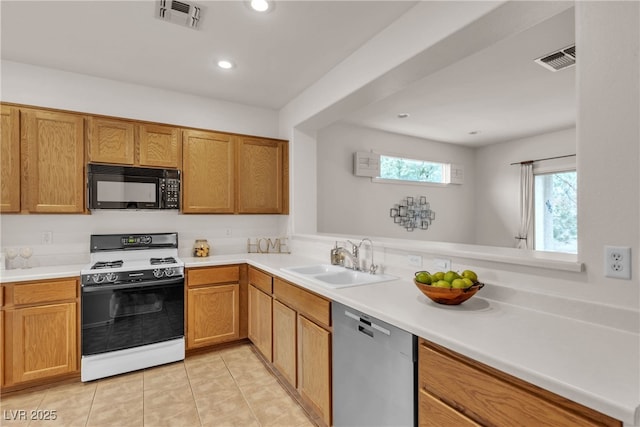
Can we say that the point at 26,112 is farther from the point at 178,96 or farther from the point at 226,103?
the point at 226,103

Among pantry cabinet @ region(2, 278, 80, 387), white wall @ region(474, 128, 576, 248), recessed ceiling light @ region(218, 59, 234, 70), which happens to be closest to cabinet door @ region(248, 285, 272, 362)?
pantry cabinet @ region(2, 278, 80, 387)

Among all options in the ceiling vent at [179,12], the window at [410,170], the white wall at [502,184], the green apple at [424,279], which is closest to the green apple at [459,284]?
the green apple at [424,279]

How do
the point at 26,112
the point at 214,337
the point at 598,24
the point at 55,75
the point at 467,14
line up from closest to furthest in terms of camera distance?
the point at 598,24, the point at 467,14, the point at 26,112, the point at 55,75, the point at 214,337

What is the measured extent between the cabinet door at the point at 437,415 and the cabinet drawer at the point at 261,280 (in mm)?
1580

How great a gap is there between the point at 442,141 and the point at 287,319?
4.56 m

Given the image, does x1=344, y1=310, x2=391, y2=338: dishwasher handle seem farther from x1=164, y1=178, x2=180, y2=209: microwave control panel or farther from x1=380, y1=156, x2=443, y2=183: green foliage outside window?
x1=380, y1=156, x2=443, y2=183: green foliage outside window

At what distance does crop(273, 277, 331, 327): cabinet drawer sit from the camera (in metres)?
1.89

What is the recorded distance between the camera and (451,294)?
1.49 m

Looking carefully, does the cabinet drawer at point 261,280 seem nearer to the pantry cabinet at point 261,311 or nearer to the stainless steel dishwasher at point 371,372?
the pantry cabinet at point 261,311

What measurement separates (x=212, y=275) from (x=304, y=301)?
1.30 meters

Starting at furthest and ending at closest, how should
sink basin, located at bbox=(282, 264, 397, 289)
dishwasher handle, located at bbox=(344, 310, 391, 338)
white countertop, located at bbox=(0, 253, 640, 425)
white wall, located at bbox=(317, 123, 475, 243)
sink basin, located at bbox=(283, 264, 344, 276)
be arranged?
white wall, located at bbox=(317, 123, 475, 243)
sink basin, located at bbox=(283, 264, 344, 276)
sink basin, located at bbox=(282, 264, 397, 289)
dishwasher handle, located at bbox=(344, 310, 391, 338)
white countertop, located at bbox=(0, 253, 640, 425)

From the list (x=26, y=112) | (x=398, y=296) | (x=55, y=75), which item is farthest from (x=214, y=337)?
(x=55, y=75)

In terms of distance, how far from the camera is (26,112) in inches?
102

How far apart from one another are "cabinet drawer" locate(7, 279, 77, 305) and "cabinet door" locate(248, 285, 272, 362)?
4.57ft
